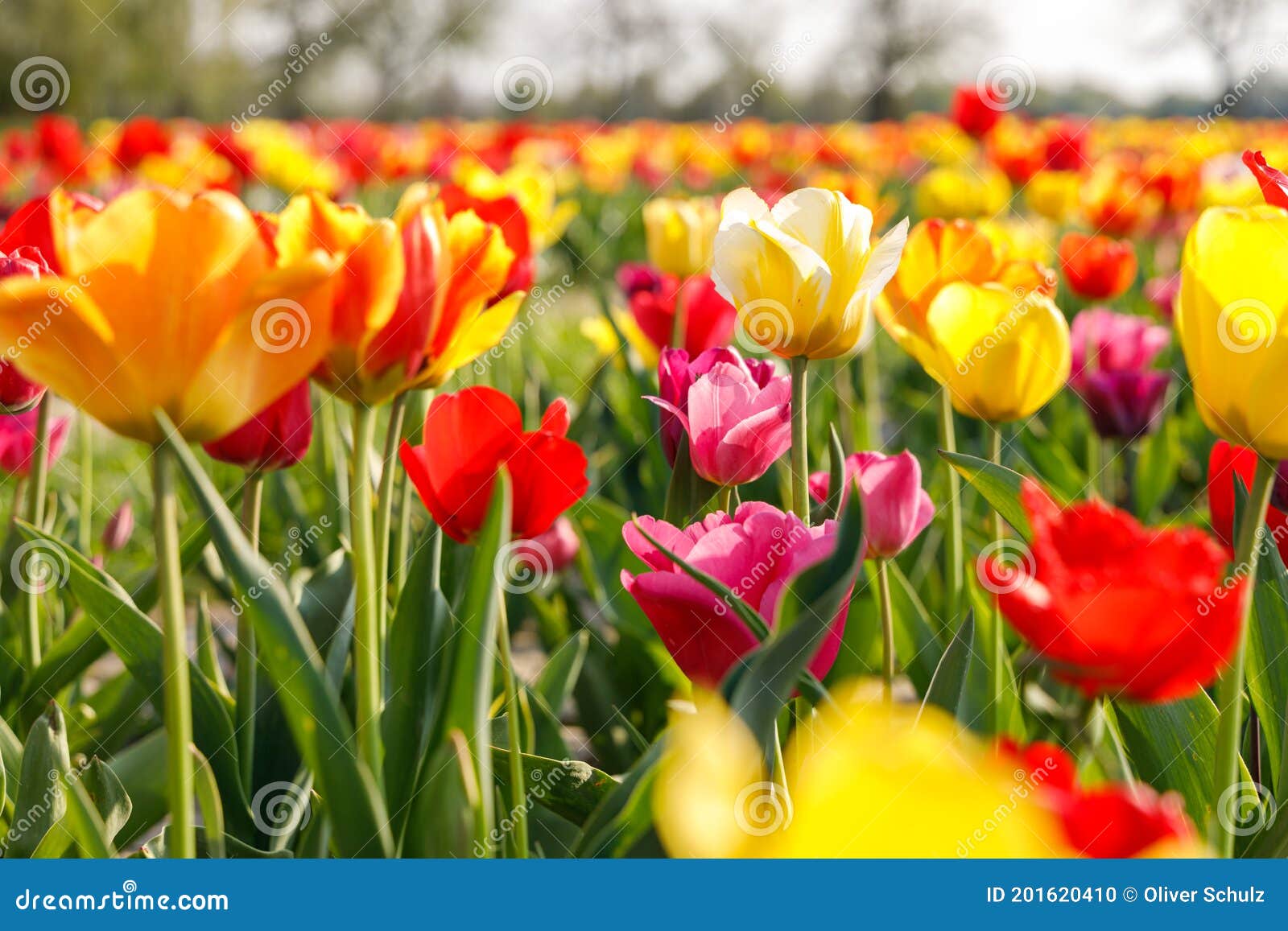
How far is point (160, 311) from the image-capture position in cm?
45

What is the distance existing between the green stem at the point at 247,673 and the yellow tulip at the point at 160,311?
0.36 meters

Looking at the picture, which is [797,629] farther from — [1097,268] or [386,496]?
[1097,268]

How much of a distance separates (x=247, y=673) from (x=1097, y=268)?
5.66 feet

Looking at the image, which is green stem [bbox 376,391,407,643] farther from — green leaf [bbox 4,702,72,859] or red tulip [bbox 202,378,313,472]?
green leaf [bbox 4,702,72,859]

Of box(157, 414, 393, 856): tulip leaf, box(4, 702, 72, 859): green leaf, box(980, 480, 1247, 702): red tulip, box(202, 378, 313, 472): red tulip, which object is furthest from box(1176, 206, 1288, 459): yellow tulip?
box(4, 702, 72, 859): green leaf

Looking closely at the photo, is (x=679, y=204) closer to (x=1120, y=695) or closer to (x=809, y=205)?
(x=809, y=205)

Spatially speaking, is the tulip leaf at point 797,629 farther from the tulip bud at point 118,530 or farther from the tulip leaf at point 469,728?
the tulip bud at point 118,530

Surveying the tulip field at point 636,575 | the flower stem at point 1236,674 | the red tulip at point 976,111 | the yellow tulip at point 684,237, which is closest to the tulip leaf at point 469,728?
the tulip field at point 636,575

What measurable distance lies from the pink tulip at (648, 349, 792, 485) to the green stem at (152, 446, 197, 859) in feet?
1.22

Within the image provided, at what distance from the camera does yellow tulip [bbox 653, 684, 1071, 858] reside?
31cm

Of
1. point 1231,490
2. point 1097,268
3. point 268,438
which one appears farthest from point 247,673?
point 1097,268

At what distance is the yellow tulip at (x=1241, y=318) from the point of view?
0.52m
